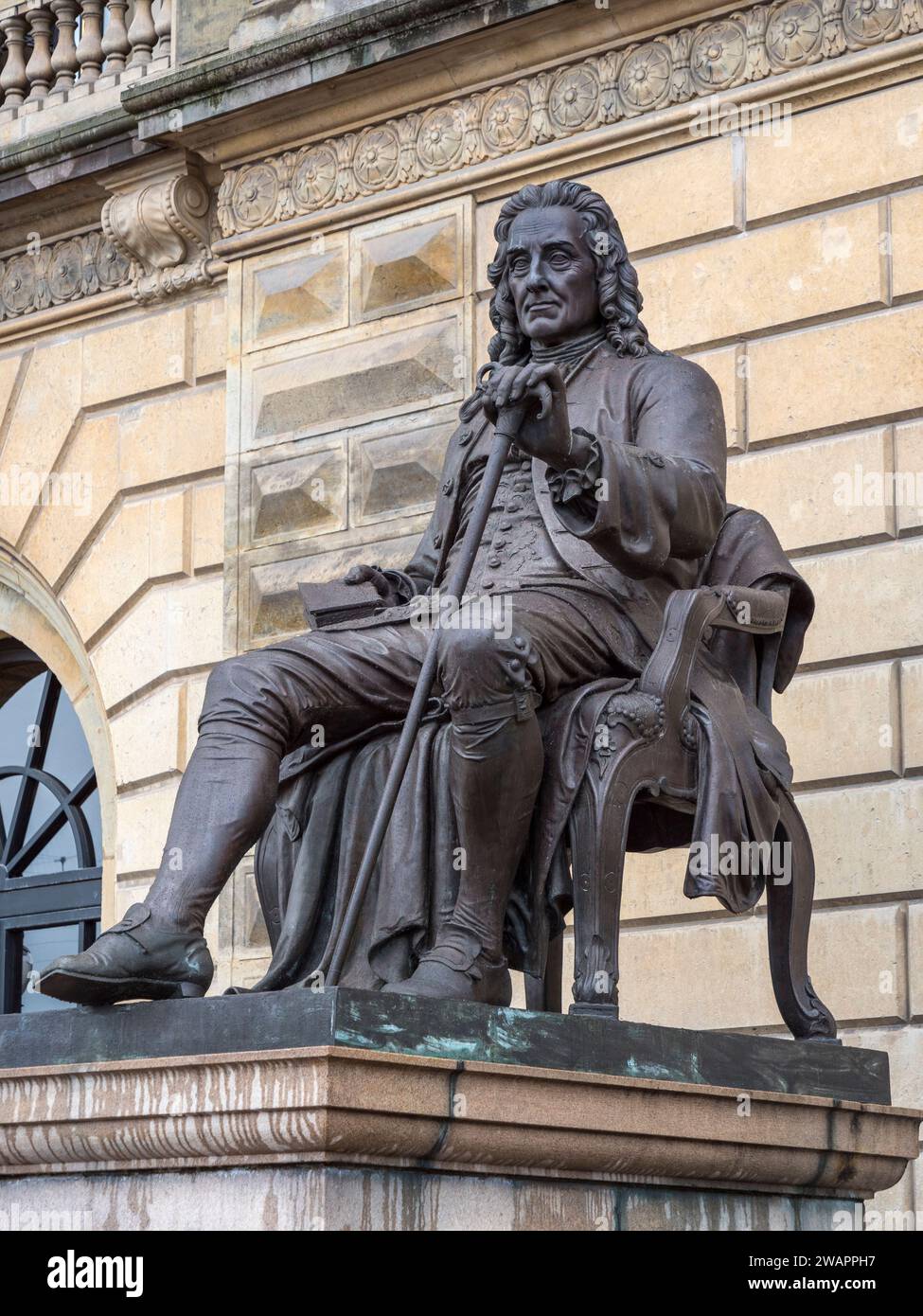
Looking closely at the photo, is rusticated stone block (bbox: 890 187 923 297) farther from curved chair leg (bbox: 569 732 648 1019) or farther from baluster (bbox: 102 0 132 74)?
baluster (bbox: 102 0 132 74)

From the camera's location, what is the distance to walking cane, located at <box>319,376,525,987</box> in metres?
5.18

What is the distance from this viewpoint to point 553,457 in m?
5.34

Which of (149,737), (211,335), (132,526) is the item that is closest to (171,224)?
(211,335)

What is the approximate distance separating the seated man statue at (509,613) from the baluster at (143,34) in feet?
18.1

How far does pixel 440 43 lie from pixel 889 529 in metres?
2.89

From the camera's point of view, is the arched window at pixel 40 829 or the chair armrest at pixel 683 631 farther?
the arched window at pixel 40 829

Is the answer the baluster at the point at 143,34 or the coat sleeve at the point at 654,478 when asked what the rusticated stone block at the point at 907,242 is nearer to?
the coat sleeve at the point at 654,478

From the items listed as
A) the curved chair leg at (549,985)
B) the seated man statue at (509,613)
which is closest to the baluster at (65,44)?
the seated man statue at (509,613)

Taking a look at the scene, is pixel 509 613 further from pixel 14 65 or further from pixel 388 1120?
pixel 14 65

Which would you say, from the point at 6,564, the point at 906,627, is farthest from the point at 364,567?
the point at 6,564

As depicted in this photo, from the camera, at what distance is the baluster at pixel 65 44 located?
11492mm

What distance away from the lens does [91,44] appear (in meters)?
11.4

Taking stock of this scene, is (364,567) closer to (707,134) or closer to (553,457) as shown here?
(553,457)

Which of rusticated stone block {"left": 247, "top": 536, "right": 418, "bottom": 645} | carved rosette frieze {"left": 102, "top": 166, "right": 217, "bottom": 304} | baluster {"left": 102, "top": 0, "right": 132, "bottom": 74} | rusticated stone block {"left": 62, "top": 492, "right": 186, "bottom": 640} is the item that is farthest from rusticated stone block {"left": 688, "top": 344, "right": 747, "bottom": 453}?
baluster {"left": 102, "top": 0, "right": 132, "bottom": 74}
